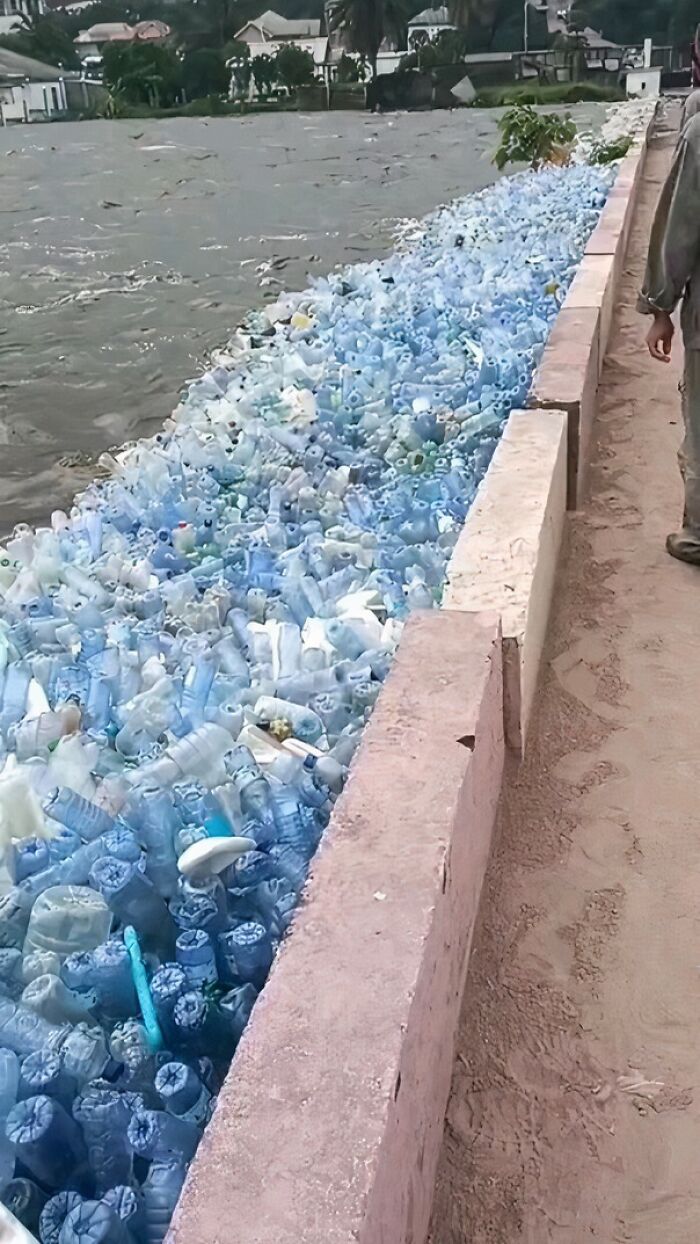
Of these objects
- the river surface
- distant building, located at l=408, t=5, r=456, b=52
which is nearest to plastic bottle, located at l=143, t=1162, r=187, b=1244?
the river surface

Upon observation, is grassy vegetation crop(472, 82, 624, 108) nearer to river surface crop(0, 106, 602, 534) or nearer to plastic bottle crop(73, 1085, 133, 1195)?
river surface crop(0, 106, 602, 534)

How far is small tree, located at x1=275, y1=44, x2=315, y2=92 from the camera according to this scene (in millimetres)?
74688

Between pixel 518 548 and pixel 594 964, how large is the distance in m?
1.26

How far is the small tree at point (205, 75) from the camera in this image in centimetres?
7941

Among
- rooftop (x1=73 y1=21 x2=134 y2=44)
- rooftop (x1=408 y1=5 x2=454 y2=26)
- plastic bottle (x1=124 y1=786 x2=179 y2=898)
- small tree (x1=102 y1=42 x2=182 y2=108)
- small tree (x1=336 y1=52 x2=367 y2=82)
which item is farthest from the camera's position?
rooftop (x1=73 y1=21 x2=134 y2=44)

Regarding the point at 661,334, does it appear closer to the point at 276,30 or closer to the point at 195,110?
the point at 195,110

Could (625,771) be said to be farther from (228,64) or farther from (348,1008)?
(228,64)

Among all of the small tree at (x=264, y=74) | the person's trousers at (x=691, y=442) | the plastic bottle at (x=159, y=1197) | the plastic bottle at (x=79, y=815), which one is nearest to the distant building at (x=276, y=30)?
the small tree at (x=264, y=74)

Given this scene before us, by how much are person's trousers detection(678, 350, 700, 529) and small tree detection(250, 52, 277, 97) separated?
264ft

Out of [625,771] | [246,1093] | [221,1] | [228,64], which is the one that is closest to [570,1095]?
[246,1093]

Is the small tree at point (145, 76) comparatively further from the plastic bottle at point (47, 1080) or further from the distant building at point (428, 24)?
the plastic bottle at point (47, 1080)

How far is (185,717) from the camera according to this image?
10.5ft

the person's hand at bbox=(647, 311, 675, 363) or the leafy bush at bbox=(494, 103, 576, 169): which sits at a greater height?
the leafy bush at bbox=(494, 103, 576, 169)

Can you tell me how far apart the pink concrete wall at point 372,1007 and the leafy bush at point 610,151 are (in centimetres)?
1553
